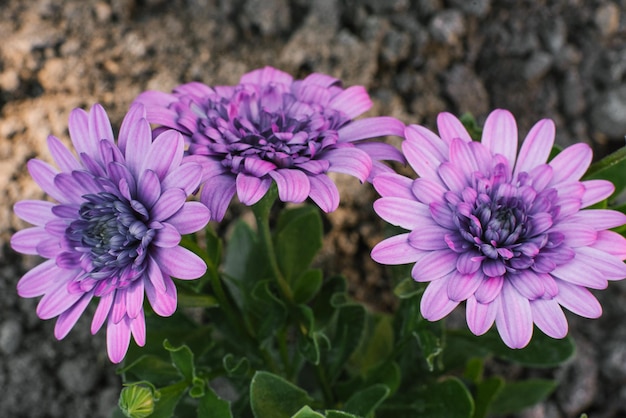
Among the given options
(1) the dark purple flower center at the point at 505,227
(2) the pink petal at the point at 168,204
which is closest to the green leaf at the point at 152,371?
(2) the pink petal at the point at 168,204

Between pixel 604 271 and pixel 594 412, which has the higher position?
pixel 604 271

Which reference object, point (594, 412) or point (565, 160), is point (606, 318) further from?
point (565, 160)

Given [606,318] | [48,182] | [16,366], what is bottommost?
[16,366]

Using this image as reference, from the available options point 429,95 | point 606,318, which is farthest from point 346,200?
point 606,318

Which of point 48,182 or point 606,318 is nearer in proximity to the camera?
point 48,182

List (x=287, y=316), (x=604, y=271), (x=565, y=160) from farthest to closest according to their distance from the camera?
(x=287, y=316)
(x=565, y=160)
(x=604, y=271)

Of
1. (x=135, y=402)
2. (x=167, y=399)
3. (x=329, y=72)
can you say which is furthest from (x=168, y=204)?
(x=329, y=72)

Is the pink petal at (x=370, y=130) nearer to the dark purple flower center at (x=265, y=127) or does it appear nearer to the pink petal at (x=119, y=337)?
the dark purple flower center at (x=265, y=127)

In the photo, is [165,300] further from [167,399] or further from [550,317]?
[550,317]

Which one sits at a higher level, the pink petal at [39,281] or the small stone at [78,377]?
the pink petal at [39,281]
